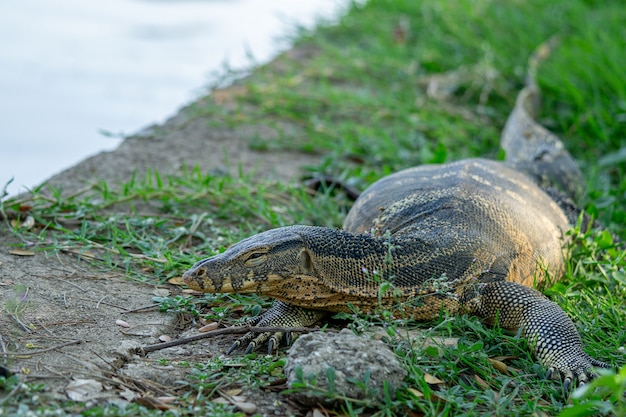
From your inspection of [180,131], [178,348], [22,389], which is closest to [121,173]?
[180,131]

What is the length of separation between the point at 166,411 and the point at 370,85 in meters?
6.52

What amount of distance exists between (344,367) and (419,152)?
4043mm

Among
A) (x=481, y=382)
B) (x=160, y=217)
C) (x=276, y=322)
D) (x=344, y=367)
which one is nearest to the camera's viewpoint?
(x=344, y=367)

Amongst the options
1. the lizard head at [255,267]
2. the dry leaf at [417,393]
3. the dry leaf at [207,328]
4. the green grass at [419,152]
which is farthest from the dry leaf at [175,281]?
the dry leaf at [417,393]

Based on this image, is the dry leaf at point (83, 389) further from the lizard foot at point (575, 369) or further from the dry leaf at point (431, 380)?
the lizard foot at point (575, 369)

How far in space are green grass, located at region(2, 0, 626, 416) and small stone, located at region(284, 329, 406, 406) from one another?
0.07 metres

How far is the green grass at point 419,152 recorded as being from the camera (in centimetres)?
346

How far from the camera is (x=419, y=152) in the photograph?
6.93m

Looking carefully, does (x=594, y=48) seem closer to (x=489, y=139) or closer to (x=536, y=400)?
(x=489, y=139)

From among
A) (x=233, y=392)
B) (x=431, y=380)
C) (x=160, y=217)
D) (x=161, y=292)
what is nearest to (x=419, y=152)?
(x=160, y=217)

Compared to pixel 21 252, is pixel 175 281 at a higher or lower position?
lower

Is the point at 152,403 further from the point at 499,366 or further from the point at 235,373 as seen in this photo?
the point at 499,366

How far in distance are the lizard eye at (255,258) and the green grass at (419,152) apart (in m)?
0.46

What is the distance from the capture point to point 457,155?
6.96 m
